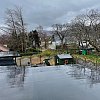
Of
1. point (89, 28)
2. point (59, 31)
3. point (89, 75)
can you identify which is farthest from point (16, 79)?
point (59, 31)

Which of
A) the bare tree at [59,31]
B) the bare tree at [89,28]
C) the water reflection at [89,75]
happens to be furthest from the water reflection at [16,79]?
the bare tree at [59,31]

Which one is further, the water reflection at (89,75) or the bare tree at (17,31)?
the bare tree at (17,31)

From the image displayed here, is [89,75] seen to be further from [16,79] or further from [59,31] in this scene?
[59,31]

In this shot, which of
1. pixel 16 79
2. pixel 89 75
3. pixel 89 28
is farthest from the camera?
pixel 89 28

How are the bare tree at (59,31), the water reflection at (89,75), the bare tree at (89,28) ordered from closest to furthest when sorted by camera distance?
the water reflection at (89,75) < the bare tree at (89,28) < the bare tree at (59,31)

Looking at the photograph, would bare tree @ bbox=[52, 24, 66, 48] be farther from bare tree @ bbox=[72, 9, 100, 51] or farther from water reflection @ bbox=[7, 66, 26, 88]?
water reflection @ bbox=[7, 66, 26, 88]

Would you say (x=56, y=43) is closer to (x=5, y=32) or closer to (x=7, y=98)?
(x=5, y=32)

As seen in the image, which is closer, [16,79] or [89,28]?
[16,79]

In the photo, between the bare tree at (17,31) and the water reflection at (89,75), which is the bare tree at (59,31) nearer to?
the bare tree at (17,31)

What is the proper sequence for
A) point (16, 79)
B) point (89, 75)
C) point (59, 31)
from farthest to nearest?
point (59, 31) → point (89, 75) → point (16, 79)

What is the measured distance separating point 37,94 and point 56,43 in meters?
68.4

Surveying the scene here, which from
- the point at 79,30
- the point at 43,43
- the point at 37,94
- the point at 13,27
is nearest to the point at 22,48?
the point at 13,27

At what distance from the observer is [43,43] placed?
7875cm

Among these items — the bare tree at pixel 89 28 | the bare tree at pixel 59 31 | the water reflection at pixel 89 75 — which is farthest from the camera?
the bare tree at pixel 59 31
